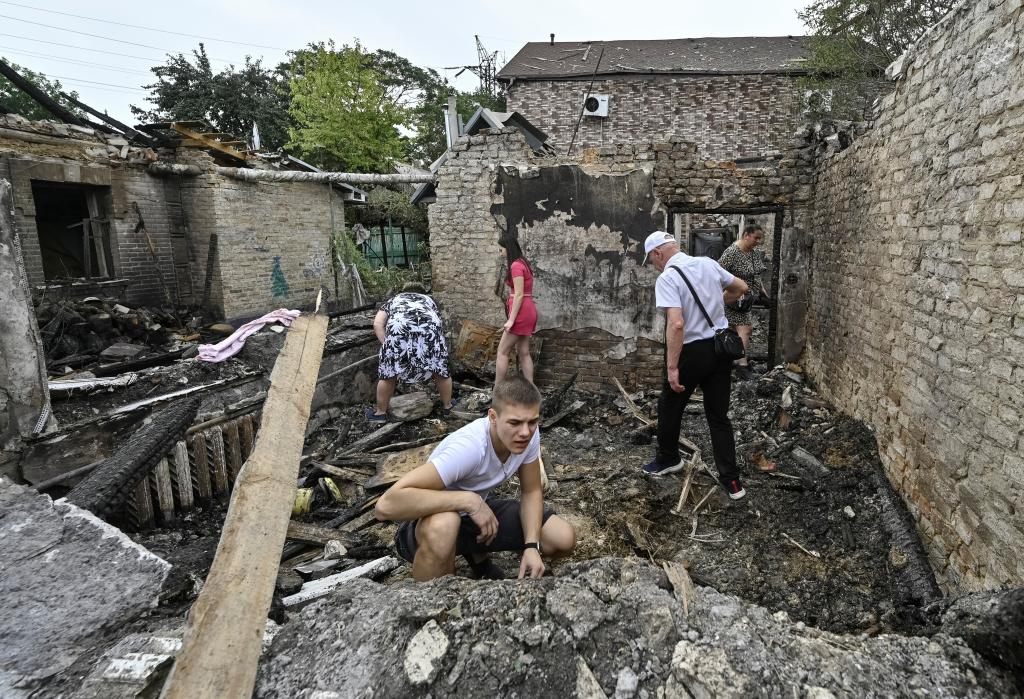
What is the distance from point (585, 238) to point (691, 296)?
290cm

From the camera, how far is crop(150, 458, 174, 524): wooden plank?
430cm

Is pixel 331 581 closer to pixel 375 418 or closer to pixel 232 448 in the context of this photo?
pixel 232 448

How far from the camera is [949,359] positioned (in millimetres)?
3145

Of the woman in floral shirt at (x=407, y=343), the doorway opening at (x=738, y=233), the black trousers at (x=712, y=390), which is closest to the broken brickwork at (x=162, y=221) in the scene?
the woman in floral shirt at (x=407, y=343)

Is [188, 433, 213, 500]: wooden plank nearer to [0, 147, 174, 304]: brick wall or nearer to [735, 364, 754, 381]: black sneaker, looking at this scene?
[0, 147, 174, 304]: brick wall

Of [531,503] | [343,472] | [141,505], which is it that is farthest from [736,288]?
[141,505]

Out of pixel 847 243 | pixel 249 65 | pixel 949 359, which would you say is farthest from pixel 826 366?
pixel 249 65

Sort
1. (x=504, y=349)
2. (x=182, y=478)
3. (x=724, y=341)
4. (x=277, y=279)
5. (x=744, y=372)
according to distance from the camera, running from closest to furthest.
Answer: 1. (x=724, y=341)
2. (x=182, y=478)
3. (x=504, y=349)
4. (x=744, y=372)
5. (x=277, y=279)

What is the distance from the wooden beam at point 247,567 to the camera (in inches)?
58.9

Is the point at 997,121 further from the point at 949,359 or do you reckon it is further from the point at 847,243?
the point at 847,243

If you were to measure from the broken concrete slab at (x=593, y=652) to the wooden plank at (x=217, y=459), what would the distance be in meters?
3.54

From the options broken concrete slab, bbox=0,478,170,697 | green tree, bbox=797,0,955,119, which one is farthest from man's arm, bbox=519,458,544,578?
green tree, bbox=797,0,955,119

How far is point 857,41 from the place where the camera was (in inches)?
479

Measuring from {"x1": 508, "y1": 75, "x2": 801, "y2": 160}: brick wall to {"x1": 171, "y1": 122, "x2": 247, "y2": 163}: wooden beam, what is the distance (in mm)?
10053
